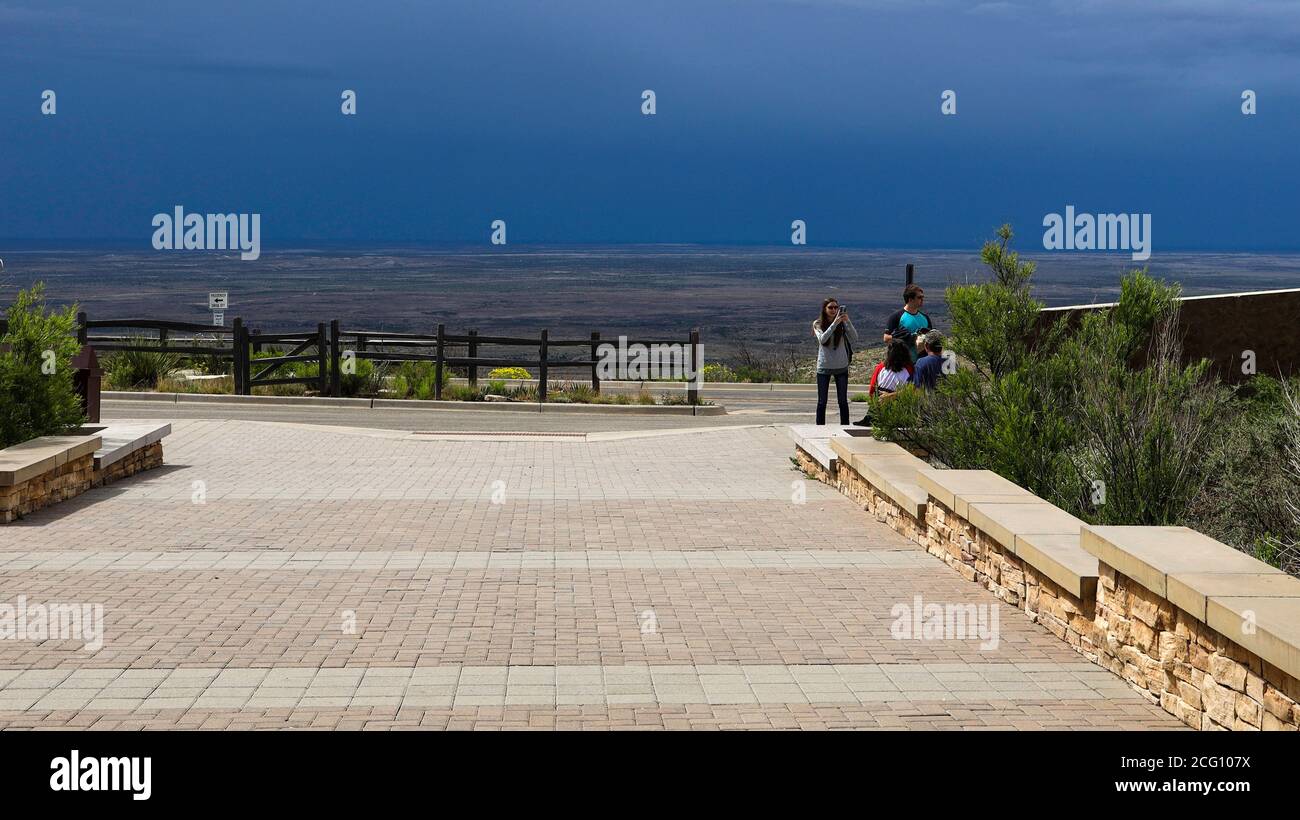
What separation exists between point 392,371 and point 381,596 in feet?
71.9

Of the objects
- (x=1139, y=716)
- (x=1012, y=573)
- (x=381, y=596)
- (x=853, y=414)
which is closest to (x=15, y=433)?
(x=381, y=596)

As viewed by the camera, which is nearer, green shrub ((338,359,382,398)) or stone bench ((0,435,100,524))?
stone bench ((0,435,100,524))

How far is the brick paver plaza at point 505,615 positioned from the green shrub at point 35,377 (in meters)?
0.95

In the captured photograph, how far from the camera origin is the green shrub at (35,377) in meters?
12.8

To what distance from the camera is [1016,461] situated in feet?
34.8

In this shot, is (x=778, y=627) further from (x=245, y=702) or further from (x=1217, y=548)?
(x=245, y=702)

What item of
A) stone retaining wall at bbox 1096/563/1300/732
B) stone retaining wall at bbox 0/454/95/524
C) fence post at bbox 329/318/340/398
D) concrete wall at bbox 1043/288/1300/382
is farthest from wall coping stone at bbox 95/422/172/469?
fence post at bbox 329/318/340/398

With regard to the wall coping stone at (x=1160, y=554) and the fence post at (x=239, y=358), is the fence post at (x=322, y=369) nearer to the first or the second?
the fence post at (x=239, y=358)

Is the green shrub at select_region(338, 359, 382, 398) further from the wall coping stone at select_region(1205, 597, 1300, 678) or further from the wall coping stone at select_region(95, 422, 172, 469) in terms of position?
the wall coping stone at select_region(1205, 597, 1300, 678)

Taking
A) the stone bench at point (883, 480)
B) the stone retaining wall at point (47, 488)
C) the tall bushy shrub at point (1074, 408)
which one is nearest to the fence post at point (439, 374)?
the stone retaining wall at point (47, 488)

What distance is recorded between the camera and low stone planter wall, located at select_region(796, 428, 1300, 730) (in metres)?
5.37
